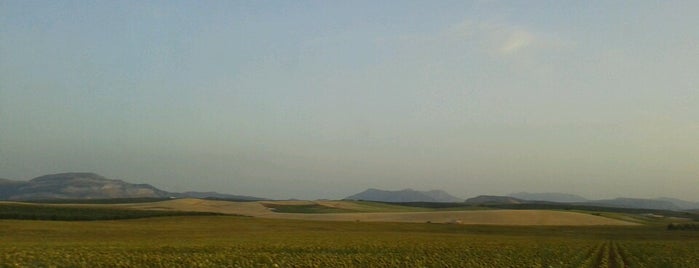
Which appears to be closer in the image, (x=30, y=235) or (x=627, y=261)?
(x=627, y=261)

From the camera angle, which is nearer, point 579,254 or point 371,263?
point 371,263

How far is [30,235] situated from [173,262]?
1160 inches

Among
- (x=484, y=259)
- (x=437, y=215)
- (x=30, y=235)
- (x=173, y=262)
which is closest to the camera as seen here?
(x=173, y=262)

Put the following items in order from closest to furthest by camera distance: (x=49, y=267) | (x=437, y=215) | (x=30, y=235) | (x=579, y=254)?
(x=49, y=267)
(x=579, y=254)
(x=30, y=235)
(x=437, y=215)

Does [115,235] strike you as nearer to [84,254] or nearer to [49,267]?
[84,254]

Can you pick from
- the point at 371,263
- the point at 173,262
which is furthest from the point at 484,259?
the point at 173,262

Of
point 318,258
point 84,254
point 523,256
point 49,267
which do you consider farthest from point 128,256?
point 523,256

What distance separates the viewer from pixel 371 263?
31.7 meters

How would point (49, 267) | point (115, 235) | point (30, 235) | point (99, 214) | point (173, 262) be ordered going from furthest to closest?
point (99, 214) → point (115, 235) → point (30, 235) → point (173, 262) → point (49, 267)

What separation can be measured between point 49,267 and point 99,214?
77.5 m

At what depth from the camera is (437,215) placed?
12269 cm

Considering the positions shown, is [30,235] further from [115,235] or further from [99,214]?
[99,214]

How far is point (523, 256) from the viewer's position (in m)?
39.8

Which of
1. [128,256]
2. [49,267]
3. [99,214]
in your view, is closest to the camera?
[49,267]
